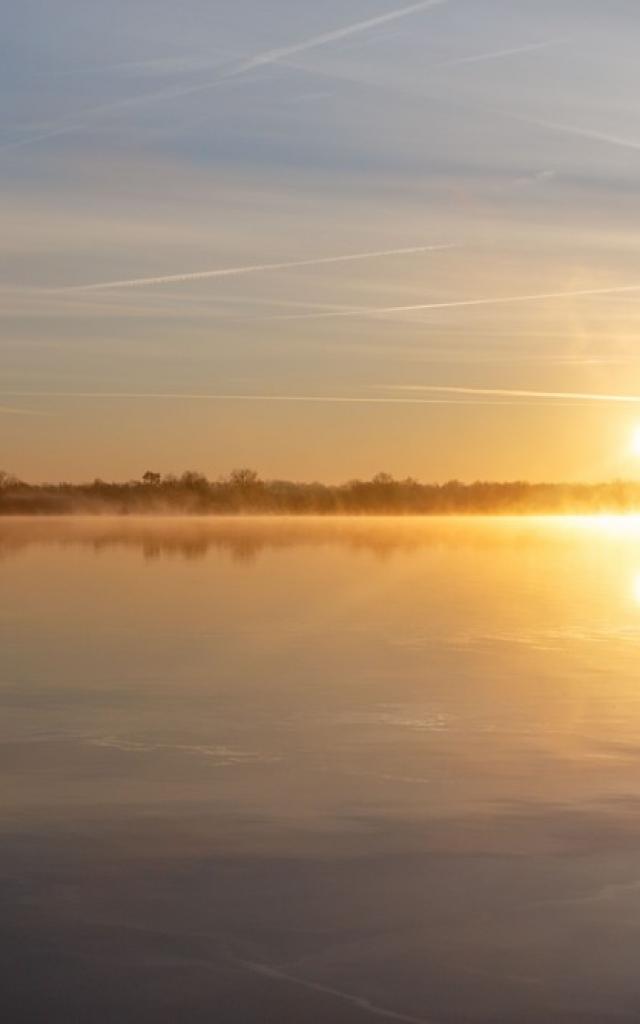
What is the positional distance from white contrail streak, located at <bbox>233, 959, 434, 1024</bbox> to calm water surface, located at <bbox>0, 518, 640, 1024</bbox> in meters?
0.02

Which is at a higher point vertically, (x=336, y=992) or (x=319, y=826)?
(x=319, y=826)

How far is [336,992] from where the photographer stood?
857cm

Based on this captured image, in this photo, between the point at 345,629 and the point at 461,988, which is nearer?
the point at 461,988

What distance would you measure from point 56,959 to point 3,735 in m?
7.91

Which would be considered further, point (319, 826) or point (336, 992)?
point (319, 826)

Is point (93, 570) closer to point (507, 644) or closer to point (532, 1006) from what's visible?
point (507, 644)

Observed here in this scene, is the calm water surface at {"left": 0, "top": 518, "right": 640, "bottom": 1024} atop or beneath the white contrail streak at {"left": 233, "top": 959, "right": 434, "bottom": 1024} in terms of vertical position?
atop

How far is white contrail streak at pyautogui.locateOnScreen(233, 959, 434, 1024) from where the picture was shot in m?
8.21

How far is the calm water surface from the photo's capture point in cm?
873

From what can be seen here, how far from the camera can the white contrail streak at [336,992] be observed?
821 cm

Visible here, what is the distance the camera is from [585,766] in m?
15.2

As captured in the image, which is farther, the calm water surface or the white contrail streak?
the calm water surface

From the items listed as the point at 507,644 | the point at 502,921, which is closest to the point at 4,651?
the point at 507,644

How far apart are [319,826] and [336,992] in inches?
149
